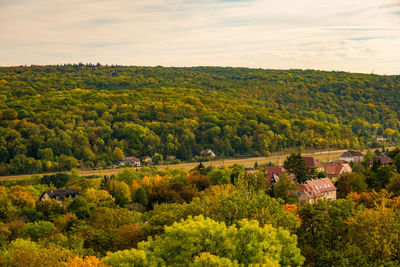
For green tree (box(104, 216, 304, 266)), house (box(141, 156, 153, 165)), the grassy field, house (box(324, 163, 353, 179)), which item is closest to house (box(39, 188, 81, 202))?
the grassy field

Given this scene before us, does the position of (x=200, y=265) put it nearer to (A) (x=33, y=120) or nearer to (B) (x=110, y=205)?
(B) (x=110, y=205)

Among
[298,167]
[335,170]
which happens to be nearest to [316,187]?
[298,167]

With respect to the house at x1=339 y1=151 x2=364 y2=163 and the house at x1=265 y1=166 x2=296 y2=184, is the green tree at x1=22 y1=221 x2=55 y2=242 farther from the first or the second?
the house at x1=339 y1=151 x2=364 y2=163

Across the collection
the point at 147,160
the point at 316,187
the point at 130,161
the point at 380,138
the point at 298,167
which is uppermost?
the point at 298,167

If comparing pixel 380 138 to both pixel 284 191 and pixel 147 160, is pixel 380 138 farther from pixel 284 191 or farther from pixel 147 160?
pixel 284 191

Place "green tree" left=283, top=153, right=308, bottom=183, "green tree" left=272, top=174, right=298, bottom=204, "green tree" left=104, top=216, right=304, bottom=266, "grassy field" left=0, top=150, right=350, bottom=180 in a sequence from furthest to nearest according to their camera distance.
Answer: "grassy field" left=0, top=150, right=350, bottom=180, "green tree" left=283, top=153, right=308, bottom=183, "green tree" left=272, top=174, right=298, bottom=204, "green tree" left=104, top=216, right=304, bottom=266

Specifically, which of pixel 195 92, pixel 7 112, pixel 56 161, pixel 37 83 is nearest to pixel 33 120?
pixel 7 112
